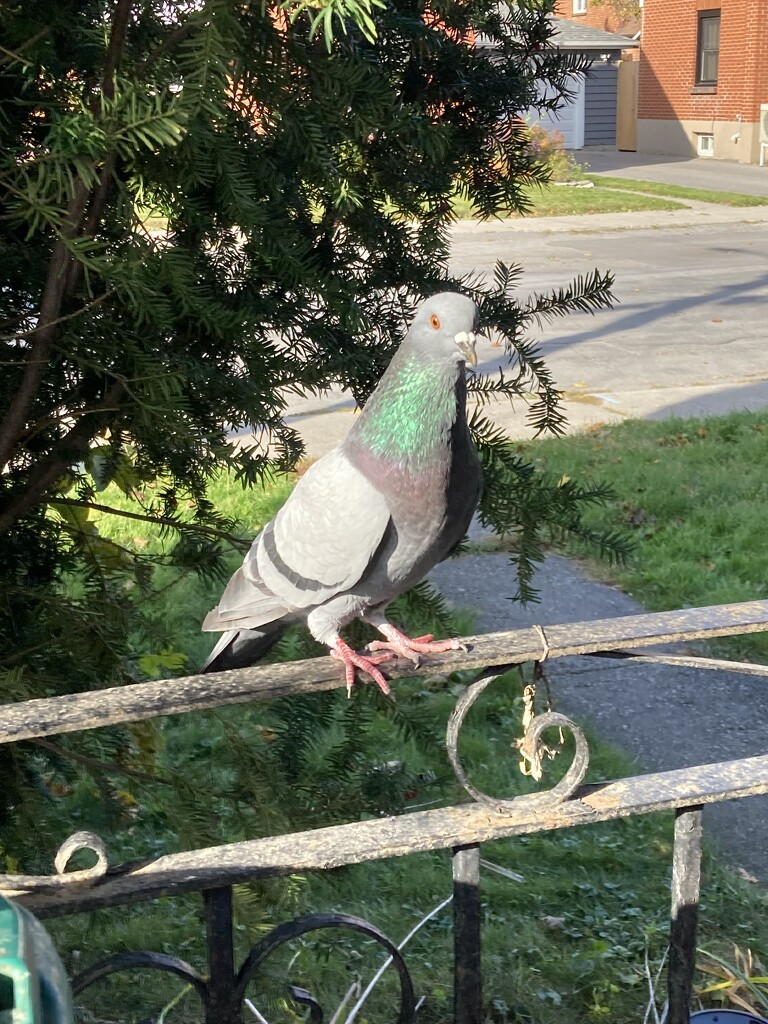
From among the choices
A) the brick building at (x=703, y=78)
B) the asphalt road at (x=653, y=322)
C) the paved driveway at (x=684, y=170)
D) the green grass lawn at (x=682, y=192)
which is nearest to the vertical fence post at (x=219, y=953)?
the asphalt road at (x=653, y=322)

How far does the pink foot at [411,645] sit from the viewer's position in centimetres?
172

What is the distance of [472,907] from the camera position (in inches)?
59.2

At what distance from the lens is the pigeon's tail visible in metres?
2.25

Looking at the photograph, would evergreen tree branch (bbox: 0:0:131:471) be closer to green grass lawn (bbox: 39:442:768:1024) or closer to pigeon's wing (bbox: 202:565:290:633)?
pigeon's wing (bbox: 202:565:290:633)

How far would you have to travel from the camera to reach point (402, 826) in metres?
1.43

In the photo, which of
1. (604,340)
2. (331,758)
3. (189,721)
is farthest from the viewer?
(604,340)

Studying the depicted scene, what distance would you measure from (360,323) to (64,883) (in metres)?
1.08

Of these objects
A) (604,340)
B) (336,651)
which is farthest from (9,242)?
(604,340)

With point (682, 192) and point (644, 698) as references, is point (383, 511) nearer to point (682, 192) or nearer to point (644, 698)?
point (644, 698)

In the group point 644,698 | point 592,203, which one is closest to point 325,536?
point 644,698

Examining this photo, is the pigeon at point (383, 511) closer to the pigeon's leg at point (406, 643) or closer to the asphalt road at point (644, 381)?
the pigeon's leg at point (406, 643)

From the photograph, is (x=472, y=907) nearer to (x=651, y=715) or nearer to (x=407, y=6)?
(x=407, y=6)

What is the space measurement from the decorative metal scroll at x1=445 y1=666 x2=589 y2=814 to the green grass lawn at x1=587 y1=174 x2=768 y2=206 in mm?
20261

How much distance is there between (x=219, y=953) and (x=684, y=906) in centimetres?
69
